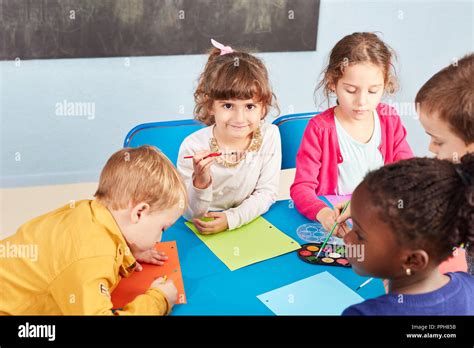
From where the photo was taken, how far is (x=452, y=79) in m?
0.97

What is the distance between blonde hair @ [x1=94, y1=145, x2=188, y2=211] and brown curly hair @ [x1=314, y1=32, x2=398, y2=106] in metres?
0.52

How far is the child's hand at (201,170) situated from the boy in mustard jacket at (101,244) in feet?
0.50

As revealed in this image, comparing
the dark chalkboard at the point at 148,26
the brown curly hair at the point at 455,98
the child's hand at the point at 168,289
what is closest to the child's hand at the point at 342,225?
the brown curly hair at the point at 455,98

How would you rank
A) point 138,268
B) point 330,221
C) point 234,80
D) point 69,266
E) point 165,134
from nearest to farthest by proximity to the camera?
point 69,266
point 138,268
point 330,221
point 234,80
point 165,134

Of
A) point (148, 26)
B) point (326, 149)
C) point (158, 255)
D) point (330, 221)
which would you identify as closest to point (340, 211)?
point (330, 221)

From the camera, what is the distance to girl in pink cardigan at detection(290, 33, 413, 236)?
1215 mm

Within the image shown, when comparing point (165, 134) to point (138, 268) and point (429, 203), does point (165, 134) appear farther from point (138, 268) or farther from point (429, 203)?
point (429, 203)

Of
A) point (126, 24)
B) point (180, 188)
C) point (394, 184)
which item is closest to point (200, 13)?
A: point (126, 24)

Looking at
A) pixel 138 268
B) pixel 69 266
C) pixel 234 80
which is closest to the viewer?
pixel 69 266

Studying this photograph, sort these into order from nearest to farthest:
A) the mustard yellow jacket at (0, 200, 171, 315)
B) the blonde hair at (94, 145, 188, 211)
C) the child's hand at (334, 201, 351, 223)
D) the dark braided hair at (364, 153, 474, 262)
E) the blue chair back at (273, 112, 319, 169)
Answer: the dark braided hair at (364, 153, 474, 262) < the mustard yellow jacket at (0, 200, 171, 315) < the blonde hair at (94, 145, 188, 211) < the child's hand at (334, 201, 351, 223) < the blue chair back at (273, 112, 319, 169)

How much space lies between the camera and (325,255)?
0.97 metres

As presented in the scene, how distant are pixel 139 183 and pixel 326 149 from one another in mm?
525

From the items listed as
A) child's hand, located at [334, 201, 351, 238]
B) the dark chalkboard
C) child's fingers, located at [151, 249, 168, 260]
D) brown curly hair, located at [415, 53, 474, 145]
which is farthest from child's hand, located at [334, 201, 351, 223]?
the dark chalkboard

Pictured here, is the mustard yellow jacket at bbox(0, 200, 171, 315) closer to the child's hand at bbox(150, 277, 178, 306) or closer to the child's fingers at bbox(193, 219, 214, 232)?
the child's hand at bbox(150, 277, 178, 306)
